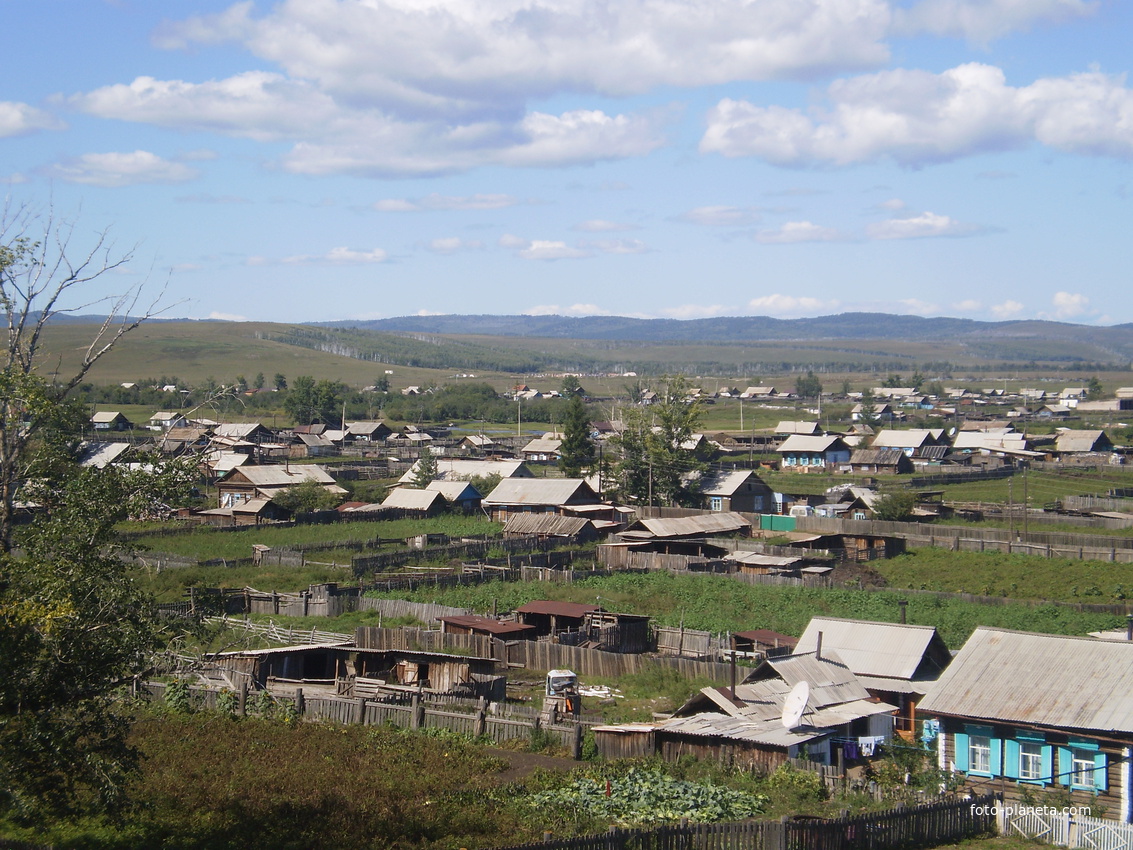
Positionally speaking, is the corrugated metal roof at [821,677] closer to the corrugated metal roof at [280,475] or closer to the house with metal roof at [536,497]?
the house with metal roof at [536,497]

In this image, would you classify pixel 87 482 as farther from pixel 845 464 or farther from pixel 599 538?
pixel 845 464

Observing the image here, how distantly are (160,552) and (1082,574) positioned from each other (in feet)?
121

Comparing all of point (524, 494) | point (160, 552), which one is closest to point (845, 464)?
point (524, 494)

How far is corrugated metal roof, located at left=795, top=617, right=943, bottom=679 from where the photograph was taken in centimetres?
2504

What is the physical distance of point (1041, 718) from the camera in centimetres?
1908

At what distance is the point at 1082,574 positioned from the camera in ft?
142

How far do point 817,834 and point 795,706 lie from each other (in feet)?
15.4

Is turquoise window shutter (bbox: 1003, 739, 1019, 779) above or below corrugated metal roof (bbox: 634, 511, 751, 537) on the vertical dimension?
above

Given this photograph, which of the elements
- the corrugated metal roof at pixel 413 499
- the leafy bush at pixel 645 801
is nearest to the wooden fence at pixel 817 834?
the leafy bush at pixel 645 801

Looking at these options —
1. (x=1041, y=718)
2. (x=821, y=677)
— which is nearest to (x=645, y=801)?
(x=821, y=677)

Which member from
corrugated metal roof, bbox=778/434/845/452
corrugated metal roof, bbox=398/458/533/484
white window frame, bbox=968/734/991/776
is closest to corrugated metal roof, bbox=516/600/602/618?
white window frame, bbox=968/734/991/776

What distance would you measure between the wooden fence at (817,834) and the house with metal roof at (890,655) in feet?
23.5

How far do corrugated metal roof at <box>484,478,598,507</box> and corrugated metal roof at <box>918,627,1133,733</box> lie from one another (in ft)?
130

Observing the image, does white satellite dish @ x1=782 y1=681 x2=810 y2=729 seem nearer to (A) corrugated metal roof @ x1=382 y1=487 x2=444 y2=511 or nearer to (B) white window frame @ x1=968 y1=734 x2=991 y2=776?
(B) white window frame @ x1=968 y1=734 x2=991 y2=776
